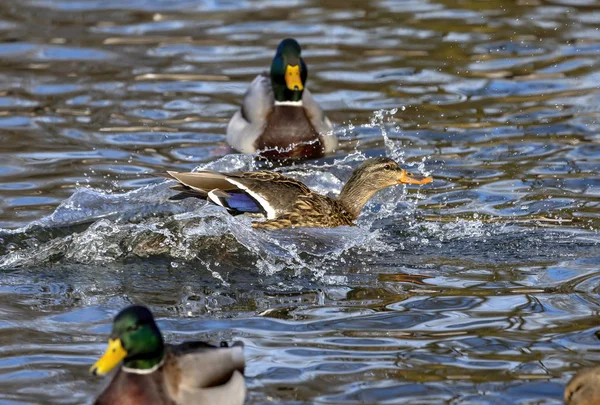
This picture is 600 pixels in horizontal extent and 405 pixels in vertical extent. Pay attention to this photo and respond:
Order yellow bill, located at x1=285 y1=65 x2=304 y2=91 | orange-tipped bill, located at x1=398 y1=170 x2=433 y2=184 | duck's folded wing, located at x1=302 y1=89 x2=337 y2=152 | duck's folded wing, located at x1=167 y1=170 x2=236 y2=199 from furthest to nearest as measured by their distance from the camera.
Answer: yellow bill, located at x1=285 y1=65 x2=304 y2=91
duck's folded wing, located at x1=302 y1=89 x2=337 y2=152
orange-tipped bill, located at x1=398 y1=170 x2=433 y2=184
duck's folded wing, located at x1=167 y1=170 x2=236 y2=199

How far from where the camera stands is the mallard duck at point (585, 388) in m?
5.04

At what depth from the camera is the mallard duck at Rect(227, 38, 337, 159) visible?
10.6 metres

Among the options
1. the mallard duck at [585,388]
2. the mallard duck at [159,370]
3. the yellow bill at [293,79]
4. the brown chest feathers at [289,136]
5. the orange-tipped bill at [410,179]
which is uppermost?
the yellow bill at [293,79]

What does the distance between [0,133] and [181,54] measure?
3069 millimetres

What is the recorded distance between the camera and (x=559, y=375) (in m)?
5.57

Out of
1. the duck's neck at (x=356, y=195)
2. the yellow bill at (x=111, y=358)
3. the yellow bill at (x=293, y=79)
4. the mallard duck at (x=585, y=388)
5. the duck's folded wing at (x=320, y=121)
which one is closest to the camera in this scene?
the yellow bill at (x=111, y=358)

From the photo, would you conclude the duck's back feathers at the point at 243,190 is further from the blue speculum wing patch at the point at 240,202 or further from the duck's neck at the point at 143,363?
the duck's neck at the point at 143,363

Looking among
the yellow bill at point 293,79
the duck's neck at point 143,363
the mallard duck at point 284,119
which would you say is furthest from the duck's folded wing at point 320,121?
the duck's neck at point 143,363

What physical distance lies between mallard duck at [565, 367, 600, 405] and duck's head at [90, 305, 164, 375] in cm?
179

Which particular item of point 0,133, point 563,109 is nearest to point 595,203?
point 563,109

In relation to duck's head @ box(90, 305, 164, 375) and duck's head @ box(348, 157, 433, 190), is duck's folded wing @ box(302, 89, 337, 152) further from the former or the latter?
duck's head @ box(90, 305, 164, 375)

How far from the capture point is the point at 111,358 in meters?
4.91

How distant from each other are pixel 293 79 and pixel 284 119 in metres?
0.38

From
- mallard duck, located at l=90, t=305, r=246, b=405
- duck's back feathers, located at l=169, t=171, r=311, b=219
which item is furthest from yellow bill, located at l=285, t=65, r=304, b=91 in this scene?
mallard duck, located at l=90, t=305, r=246, b=405
